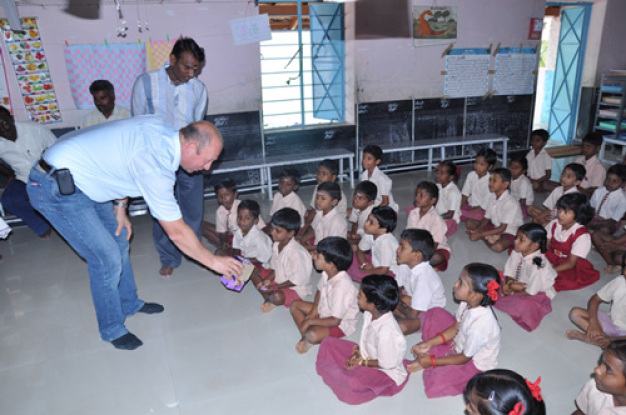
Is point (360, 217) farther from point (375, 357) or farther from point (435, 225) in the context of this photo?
point (375, 357)

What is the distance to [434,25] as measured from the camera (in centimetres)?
637

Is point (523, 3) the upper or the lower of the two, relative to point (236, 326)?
upper

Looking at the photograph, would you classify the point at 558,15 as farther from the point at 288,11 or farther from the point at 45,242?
the point at 45,242

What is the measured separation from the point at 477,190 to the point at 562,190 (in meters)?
0.78

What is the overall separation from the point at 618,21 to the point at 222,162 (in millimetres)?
6839

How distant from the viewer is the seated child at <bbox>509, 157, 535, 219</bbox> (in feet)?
15.4

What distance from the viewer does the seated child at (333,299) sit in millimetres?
2631

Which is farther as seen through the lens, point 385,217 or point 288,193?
point 288,193

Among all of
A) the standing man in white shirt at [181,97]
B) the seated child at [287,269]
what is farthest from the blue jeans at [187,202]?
the seated child at [287,269]

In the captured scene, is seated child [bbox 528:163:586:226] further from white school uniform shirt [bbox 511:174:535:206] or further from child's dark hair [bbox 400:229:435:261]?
child's dark hair [bbox 400:229:435:261]

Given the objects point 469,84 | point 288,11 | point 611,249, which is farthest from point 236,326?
point 288,11

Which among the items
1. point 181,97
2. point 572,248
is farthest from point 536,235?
point 181,97

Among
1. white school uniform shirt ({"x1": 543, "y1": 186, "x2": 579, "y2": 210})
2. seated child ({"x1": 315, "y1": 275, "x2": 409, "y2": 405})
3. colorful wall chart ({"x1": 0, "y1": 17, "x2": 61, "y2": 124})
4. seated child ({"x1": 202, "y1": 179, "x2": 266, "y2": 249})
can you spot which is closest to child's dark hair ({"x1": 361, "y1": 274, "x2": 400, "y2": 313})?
seated child ({"x1": 315, "y1": 275, "x2": 409, "y2": 405})

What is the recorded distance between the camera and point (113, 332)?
274cm
